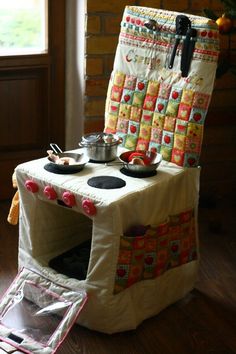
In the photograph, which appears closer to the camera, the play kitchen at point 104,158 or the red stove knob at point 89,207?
the red stove knob at point 89,207

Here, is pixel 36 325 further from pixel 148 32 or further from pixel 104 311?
pixel 148 32

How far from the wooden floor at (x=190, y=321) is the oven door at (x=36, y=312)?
8 centimetres

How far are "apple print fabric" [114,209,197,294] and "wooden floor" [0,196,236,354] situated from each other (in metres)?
0.19

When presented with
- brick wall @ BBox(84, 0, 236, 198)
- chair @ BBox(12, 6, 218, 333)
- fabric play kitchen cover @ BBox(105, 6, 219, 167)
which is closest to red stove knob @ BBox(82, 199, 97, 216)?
chair @ BBox(12, 6, 218, 333)

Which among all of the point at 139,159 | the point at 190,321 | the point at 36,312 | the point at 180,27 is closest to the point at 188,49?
the point at 180,27

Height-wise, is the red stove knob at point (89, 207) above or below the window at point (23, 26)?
below

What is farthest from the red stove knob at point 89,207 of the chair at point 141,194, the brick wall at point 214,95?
the brick wall at point 214,95

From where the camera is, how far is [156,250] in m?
2.38

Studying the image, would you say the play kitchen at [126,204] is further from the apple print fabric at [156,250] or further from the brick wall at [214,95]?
the brick wall at [214,95]

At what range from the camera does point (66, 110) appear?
338 cm

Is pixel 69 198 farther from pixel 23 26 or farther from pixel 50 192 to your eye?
pixel 23 26

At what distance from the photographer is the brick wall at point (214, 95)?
303 centimetres

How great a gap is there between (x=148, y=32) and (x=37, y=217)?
2.75 ft

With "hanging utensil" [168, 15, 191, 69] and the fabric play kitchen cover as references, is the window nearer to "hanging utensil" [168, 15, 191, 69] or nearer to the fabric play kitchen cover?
the fabric play kitchen cover
